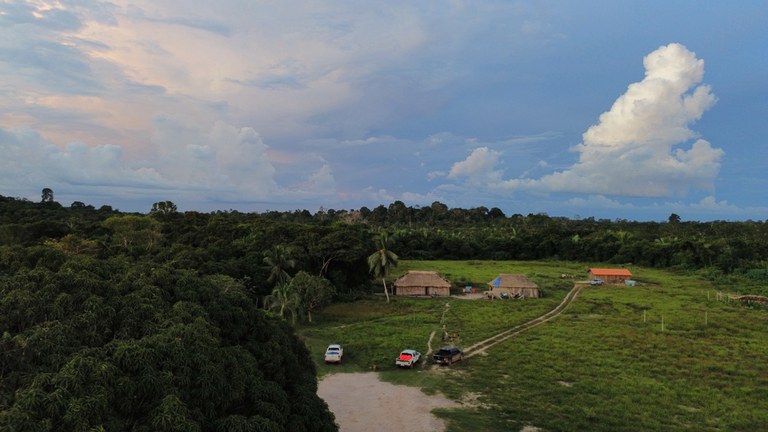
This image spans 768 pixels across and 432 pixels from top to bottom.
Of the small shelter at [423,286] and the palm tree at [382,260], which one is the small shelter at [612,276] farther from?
the palm tree at [382,260]

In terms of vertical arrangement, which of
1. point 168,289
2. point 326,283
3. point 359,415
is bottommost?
point 359,415

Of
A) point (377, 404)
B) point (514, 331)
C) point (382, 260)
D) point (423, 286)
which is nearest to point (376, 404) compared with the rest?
point (377, 404)

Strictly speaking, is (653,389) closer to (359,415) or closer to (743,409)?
(743,409)

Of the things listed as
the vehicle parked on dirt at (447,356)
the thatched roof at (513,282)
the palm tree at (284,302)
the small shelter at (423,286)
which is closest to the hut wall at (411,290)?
the small shelter at (423,286)

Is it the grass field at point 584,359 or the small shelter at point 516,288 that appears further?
the small shelter at point 516,288

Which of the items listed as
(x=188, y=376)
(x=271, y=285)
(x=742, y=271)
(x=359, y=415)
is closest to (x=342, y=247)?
(x=271, y=285)

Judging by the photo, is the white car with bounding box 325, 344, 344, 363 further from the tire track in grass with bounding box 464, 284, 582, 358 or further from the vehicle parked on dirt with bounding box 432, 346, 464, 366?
the tire track in grass with bounding box 464, 284, 582, 358

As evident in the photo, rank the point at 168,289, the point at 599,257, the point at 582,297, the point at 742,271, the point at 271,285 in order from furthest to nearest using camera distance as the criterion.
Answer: the point at 599,257, the point at 742,271, the point at 582,297, the point at 271,285, the point at 168,289
